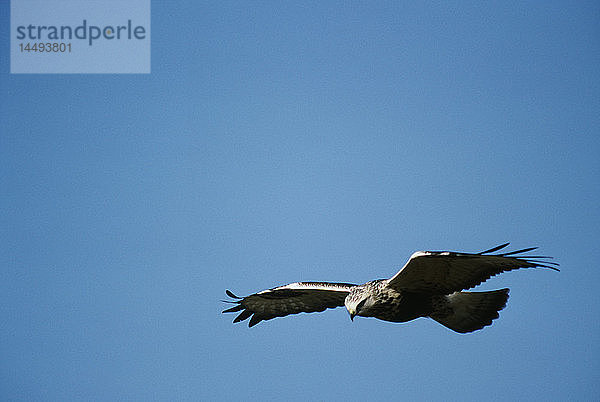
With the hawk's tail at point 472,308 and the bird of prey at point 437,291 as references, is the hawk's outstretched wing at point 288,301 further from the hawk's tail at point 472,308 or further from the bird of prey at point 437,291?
the hawk's tail at point 472,308

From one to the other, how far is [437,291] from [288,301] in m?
2.08

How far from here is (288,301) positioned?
7367mm

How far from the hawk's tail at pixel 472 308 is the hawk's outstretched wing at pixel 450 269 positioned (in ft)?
1.41

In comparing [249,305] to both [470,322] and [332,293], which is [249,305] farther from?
[470,322]

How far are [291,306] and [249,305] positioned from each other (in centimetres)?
51

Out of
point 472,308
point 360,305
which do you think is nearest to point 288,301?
point 360,305

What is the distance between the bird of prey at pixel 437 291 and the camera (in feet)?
17.2

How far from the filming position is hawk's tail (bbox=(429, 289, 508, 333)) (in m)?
6.20

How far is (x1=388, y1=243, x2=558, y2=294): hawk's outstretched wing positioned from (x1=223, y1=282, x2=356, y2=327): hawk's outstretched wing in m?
1.13

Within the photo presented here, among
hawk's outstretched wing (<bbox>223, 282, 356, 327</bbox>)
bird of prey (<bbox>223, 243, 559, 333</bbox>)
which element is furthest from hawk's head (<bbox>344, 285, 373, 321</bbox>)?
hawk's outstretched wing (<bbox>223, 282, 356, 327</bbox>)

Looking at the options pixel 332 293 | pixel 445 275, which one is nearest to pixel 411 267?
pixel 445 275

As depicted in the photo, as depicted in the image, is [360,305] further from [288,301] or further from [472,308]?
[288,301]

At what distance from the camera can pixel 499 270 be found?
5.35m

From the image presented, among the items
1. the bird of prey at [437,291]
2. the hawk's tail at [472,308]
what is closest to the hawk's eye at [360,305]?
the bird of prey at [437,291]
